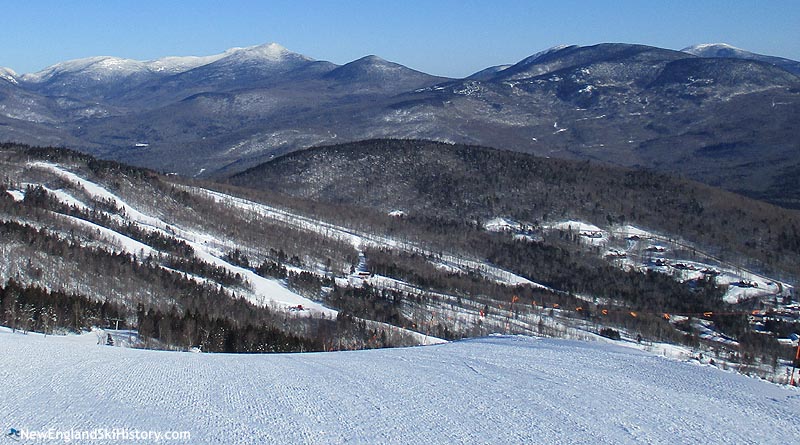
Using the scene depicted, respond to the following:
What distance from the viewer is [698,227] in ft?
450

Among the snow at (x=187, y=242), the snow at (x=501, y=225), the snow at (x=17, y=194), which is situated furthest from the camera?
the snow at (x=501, y=225)

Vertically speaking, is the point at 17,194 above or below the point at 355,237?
above

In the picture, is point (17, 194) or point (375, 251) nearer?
point (17, 194)

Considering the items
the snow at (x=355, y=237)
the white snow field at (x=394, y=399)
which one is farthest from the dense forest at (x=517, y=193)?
the white snow field at (x=394, y=399)

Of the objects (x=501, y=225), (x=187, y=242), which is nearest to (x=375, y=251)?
(x=187, y=242)

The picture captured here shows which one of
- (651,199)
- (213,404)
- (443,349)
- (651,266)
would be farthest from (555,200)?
(213,404)

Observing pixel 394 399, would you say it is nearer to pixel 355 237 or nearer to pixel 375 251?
pixel 375 251

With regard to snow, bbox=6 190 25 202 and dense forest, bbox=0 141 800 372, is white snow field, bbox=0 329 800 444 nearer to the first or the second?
dense forest, bbox=0 141 800 372

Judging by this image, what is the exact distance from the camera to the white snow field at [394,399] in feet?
38.1

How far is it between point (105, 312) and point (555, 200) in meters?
122

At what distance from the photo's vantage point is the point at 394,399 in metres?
13.7

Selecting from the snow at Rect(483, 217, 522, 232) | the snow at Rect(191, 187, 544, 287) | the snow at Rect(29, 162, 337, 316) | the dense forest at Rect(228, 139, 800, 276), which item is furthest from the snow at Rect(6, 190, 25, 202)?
the snow at Rect(483, 217, 522, 232)

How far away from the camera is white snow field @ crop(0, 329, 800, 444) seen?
11617 mm

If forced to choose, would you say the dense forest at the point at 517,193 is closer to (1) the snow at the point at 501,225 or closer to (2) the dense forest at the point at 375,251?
(2) the dense forest at the point at 375,251
